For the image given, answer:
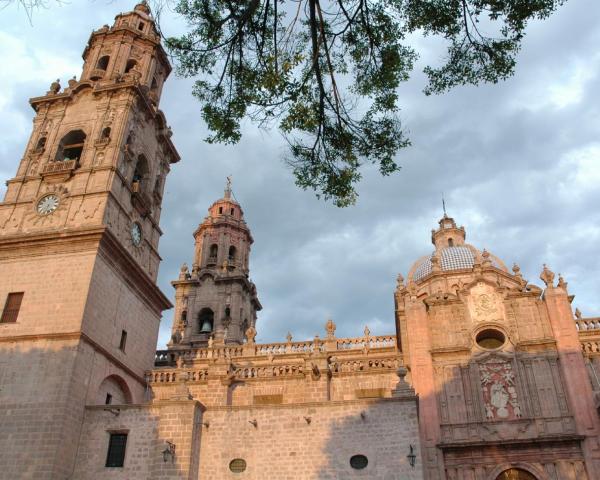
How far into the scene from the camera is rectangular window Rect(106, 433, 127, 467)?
65.3ft

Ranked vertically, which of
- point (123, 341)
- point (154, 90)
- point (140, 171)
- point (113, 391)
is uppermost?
point (154, 90)

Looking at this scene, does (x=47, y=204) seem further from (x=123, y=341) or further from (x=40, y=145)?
(x=123, y=341)

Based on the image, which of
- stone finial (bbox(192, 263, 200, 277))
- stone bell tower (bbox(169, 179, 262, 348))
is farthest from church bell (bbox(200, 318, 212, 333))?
stone finial (bbox(192, 263, 200, 277))

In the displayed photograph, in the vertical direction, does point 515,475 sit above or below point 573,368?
below

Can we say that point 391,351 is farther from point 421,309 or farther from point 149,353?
point 149,353

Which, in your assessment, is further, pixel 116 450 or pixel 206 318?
pixel 206 318

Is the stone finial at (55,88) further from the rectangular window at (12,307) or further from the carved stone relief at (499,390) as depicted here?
the carved stone relief at (499,390)

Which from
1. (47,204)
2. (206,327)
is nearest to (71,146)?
(47,204)

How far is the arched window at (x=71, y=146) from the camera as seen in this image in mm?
28266

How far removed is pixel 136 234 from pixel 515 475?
1961 centimetres

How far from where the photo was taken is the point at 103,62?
108 feet

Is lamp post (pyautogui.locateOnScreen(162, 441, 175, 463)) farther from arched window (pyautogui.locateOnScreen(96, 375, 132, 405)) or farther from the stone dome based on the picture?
the stone dome

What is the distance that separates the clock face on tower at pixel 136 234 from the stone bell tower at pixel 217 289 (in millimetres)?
10478

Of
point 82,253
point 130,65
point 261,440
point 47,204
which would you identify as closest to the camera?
point 261,440
